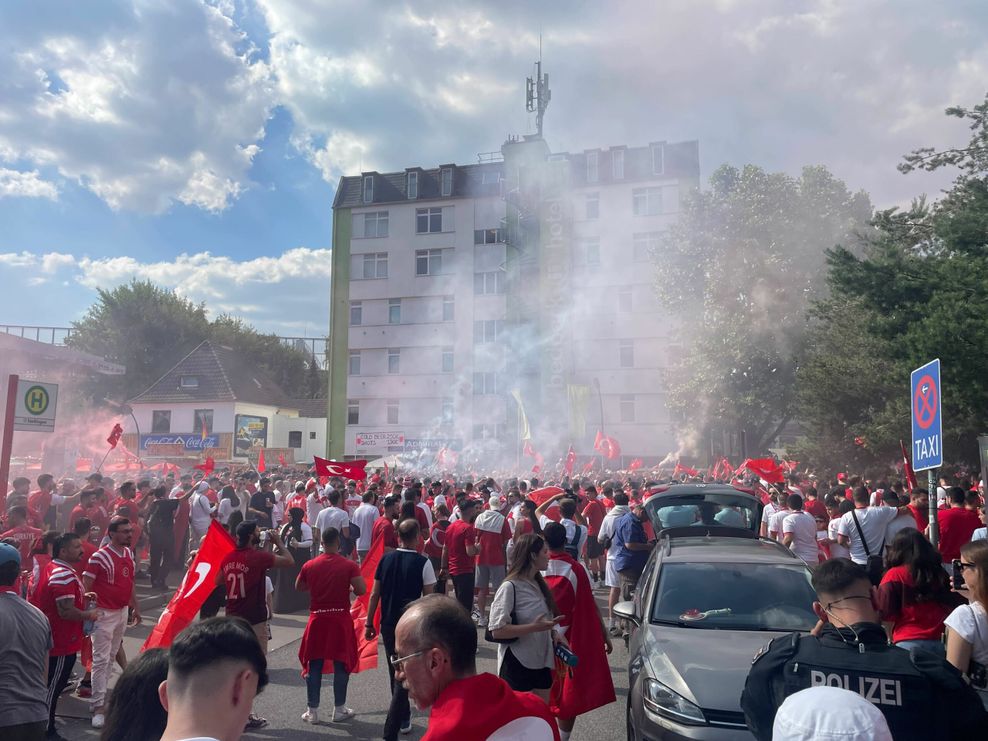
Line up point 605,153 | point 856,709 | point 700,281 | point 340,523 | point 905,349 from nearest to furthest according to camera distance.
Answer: point 856,709
point 340,523
point 905,349
point 700,281
point 605,153

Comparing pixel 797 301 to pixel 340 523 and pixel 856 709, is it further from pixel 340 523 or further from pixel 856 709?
pixel 856 709

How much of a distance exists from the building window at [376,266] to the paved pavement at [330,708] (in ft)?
134

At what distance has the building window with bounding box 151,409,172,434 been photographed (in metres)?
49.2

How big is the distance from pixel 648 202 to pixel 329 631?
42.8 m

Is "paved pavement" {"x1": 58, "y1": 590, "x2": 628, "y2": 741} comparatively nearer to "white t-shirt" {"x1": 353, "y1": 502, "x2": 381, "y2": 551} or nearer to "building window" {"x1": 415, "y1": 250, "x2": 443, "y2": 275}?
"white t-shirt" {"x1": 353, "y1": 502, "x2": 381, "y2": 551}

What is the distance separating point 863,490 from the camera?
10.8 metres

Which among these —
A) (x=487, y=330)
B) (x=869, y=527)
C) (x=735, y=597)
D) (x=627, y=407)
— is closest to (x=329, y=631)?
(x=735, y=597)

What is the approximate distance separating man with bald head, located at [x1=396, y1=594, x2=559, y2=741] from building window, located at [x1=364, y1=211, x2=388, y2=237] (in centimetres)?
4875

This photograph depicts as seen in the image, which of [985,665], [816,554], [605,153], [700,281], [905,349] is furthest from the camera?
[605,153]

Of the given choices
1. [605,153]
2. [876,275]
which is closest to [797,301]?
[605,153]

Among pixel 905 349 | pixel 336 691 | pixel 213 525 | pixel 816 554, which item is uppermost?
pixel 905 349

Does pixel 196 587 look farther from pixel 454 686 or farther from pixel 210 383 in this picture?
pixel 210 383

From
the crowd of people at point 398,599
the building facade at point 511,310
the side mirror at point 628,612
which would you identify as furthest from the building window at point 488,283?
the side mirror at point 628,612

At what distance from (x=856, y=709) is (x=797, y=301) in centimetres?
3797
